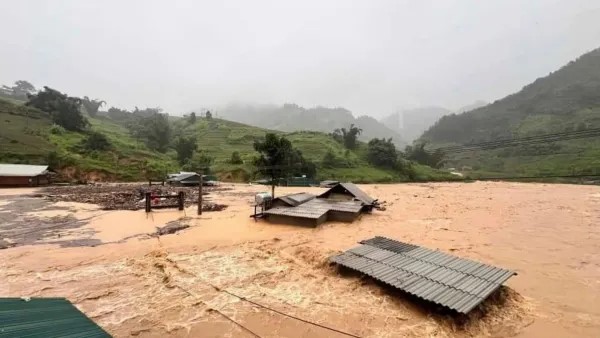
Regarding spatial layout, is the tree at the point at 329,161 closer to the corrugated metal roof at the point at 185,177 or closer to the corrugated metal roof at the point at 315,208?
the corrugated metal roof at the point at 185,177

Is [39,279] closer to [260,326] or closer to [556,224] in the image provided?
[260,326]

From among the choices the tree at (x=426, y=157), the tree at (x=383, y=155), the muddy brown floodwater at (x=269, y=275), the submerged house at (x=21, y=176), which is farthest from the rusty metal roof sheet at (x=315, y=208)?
the tree at (x=426, y=157)

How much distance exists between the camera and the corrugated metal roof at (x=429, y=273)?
8273mm

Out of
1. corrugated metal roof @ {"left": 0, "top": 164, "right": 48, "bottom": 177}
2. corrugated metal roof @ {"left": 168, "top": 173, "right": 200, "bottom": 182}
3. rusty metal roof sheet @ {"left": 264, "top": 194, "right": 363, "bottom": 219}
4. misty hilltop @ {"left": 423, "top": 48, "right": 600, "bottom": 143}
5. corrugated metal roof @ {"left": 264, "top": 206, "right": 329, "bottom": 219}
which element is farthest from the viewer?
misty hilltop @ {"left": 423, "top": 48, "right": 600, "bottom": 143}

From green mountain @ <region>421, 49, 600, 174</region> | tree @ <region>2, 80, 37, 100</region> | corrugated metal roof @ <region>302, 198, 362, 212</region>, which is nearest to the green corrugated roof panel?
corrugated metal roof @ <region>302, 198, 362, 212</region>

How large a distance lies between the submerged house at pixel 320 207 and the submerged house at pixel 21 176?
111 ft

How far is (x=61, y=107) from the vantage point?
63.8 meters

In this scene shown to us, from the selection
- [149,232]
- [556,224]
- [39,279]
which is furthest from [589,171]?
[39,279]

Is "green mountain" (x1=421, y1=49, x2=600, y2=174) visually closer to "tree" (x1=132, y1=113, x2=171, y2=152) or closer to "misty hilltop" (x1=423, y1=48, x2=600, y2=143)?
"misty hilltop" (x1=423, y1=48, x2=600, y2=143)

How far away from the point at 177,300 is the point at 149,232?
8718 mm

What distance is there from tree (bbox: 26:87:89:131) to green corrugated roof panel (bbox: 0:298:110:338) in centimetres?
7151

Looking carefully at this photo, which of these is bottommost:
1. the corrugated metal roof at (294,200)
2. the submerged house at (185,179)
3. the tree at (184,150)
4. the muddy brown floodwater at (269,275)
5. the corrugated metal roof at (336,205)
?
the muddy brown floodwater at (269,275)

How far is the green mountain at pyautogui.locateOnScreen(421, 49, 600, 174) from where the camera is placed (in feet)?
247

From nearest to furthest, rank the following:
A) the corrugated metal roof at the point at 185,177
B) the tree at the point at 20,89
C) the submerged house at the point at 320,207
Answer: the submerged house at the point at 320,207, the corrugated metal roof at the point at 185,177, the tree at the point at 20,89
